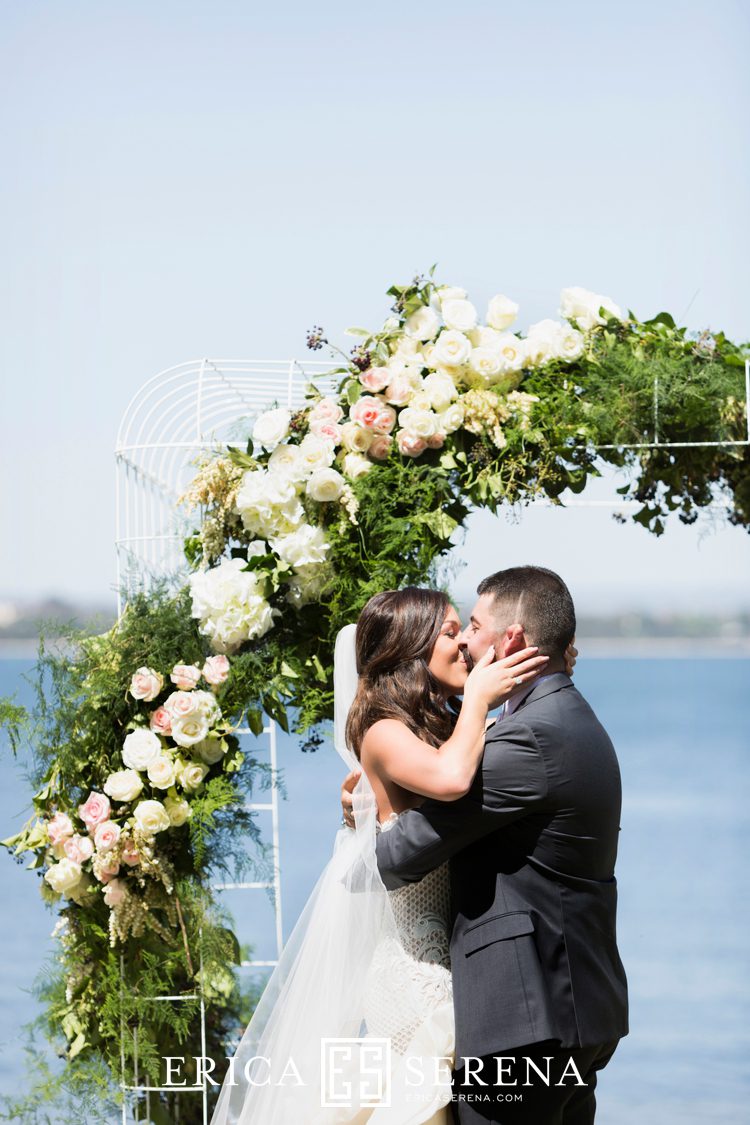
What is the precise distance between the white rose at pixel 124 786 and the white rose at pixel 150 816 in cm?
7

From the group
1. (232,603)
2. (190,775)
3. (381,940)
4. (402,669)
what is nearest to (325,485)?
(232,603)

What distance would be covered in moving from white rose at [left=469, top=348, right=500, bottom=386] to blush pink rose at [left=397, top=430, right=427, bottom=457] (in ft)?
1.16

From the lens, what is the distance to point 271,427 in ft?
15.8

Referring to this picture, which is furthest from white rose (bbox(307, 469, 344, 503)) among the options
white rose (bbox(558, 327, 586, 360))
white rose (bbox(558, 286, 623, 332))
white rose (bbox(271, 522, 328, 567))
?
white rose (bbox(558, 286, 623, 332))

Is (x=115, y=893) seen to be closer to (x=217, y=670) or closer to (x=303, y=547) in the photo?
(x=217, y=670)

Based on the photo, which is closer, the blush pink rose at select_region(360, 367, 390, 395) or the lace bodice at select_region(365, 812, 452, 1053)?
the lace bodice at select_region(365, 812, 452, 1053)

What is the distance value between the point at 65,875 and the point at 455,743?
7.51 ft

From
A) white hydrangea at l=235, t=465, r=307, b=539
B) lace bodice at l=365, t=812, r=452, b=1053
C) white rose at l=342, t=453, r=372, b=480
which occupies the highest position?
white rose at l=342, t=453, r=372, b=480

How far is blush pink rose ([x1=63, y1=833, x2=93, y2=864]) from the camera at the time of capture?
189 inches

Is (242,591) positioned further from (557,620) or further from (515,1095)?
(515,1095)

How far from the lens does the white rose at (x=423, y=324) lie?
4.88 meters

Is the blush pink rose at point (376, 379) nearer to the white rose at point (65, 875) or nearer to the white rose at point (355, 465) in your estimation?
the white rose at point (355, 465)

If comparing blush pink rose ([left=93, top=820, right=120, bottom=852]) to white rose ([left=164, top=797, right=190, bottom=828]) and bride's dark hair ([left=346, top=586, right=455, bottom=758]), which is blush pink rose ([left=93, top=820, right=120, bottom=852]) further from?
bride's dark hair ([left=346, top=586, right=455, bottom=758])

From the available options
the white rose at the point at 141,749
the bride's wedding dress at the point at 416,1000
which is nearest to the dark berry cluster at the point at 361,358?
the white rose at the point at 141,749
